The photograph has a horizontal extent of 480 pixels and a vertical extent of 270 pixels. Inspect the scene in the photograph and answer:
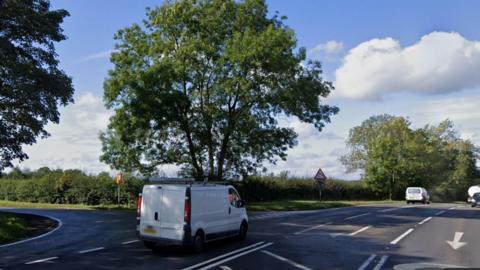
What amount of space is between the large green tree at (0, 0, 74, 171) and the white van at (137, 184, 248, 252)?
9.30 metres

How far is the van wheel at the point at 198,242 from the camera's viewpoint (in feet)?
44.9

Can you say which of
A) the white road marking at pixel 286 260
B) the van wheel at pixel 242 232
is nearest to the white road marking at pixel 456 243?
the white road marking at pixel 286 260

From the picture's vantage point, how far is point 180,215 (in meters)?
13.7

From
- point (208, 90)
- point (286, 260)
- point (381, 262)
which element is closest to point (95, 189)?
point (208, 90)

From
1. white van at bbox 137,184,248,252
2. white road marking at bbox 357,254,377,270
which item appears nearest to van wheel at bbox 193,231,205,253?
white van at bbox 137,184,248,252

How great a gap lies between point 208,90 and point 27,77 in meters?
17.6

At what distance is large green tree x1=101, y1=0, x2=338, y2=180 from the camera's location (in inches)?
1362

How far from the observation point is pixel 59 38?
23.0 m

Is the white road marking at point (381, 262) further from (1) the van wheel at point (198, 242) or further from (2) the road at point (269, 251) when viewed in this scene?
(1) the van wheel at point (198, 242)

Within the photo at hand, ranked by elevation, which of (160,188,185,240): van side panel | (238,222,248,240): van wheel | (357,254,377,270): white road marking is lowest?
(357,254,377,270): white road marking

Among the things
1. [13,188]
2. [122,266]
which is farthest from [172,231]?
[13,188]

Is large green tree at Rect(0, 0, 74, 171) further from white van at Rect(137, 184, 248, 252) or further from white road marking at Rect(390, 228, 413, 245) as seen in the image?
white road marking at Rect(390, 228, 413, 245)

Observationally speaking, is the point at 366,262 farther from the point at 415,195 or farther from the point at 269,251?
the point at 415,195

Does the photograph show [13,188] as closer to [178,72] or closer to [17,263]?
[178,72]
